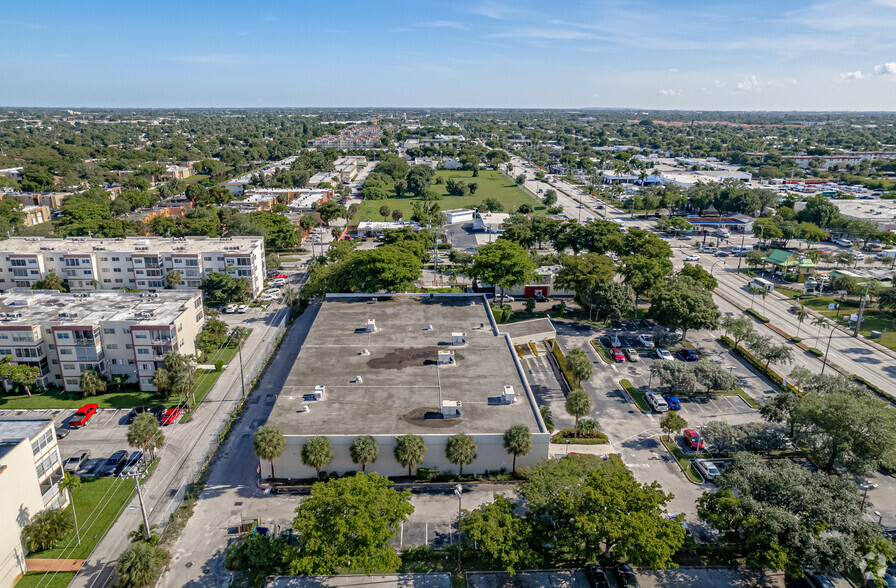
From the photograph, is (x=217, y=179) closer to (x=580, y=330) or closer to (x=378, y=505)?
(x=580, y=330)

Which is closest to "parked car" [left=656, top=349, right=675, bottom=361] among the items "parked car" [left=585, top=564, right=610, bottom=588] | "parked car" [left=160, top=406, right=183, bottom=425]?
"parked car" [left=585, top=564, right=610, bottom=588]

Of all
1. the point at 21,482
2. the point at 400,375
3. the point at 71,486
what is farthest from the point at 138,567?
the point at 400,375

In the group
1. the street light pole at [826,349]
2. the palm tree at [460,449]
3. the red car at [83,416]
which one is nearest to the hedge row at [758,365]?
the street light pole at [826,349]

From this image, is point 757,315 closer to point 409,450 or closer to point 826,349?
point 826,349

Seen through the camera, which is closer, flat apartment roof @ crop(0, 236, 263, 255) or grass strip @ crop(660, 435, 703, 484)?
grass strip @ crop(660, 435, 703, 484)

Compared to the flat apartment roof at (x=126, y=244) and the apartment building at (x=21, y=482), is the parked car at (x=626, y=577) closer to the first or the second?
the apartment building at (x=21, y=482)

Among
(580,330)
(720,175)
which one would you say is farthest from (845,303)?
(720,175)

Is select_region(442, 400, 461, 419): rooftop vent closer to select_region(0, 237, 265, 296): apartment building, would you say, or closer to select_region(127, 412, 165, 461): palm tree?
select_region(127, 412, 165, 461): palm tree
